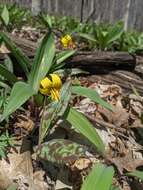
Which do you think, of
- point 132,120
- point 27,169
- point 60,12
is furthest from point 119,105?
point 60,12

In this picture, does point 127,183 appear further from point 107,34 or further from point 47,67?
point 107,34

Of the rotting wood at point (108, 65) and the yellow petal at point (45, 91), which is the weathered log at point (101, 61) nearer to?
the rotting wood at point (108, 65)

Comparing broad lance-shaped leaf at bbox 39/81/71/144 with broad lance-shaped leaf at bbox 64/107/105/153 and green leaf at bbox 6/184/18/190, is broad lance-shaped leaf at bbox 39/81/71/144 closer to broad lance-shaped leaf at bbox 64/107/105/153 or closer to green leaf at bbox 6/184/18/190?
broad lance-shaped leaf at bbox 64/107/105/153

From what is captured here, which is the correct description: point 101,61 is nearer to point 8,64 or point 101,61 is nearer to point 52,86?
point 8,64

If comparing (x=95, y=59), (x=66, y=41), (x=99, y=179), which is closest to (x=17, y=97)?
(x=99, y=179)

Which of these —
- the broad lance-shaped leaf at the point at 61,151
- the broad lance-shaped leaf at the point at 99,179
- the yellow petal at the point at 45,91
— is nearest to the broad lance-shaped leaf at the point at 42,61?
the yellow petal at the point at 45,91

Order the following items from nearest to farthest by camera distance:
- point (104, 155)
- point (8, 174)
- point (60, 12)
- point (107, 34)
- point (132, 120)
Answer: point (8, 174) < point (104, 155) < point (132, 120) < point (107, 34) < point (60, 12)

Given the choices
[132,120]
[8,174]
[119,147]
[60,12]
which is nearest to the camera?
[8,174]
